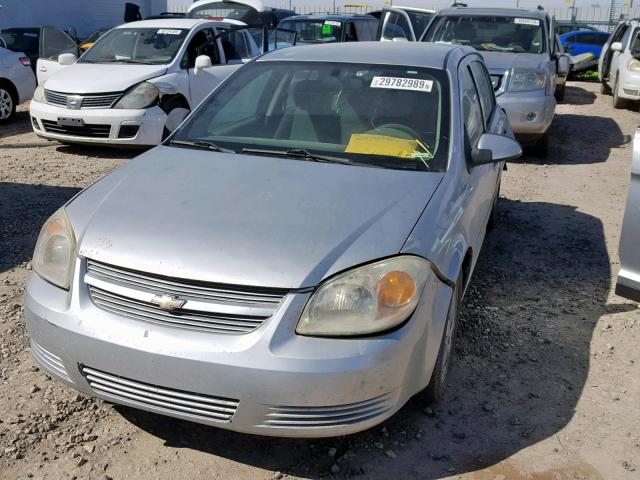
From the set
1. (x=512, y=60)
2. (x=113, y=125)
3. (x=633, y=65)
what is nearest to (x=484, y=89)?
(x=512, y=60)

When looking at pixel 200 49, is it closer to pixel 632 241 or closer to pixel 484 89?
pixel 484 89

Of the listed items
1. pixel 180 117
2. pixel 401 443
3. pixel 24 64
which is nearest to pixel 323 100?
pixel 401 443

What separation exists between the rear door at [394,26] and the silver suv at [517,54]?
3.25ft

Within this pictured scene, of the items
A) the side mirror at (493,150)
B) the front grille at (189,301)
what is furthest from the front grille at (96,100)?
the front grille at (189,301)

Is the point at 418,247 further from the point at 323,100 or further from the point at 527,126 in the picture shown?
the point at 527,126

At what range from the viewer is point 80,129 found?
7.93 metres

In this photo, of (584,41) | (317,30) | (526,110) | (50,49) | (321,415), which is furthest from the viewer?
(584,41)

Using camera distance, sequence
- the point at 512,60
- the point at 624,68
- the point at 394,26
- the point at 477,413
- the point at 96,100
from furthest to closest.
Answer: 1. the point at 624,68
2. the point at 394,26
3. the point at 512,60
4. the point at 96,100
5. the point at 477,413

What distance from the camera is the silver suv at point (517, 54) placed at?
8.12 meters

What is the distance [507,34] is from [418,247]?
288 inches

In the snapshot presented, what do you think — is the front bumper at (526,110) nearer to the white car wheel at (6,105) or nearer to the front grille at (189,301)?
the front grille at (189,301)

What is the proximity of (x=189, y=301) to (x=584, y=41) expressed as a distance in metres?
21.2

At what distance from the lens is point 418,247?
266 cm

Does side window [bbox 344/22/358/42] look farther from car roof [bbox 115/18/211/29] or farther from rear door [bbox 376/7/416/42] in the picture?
car roof [bbox 115/18/211/29]
